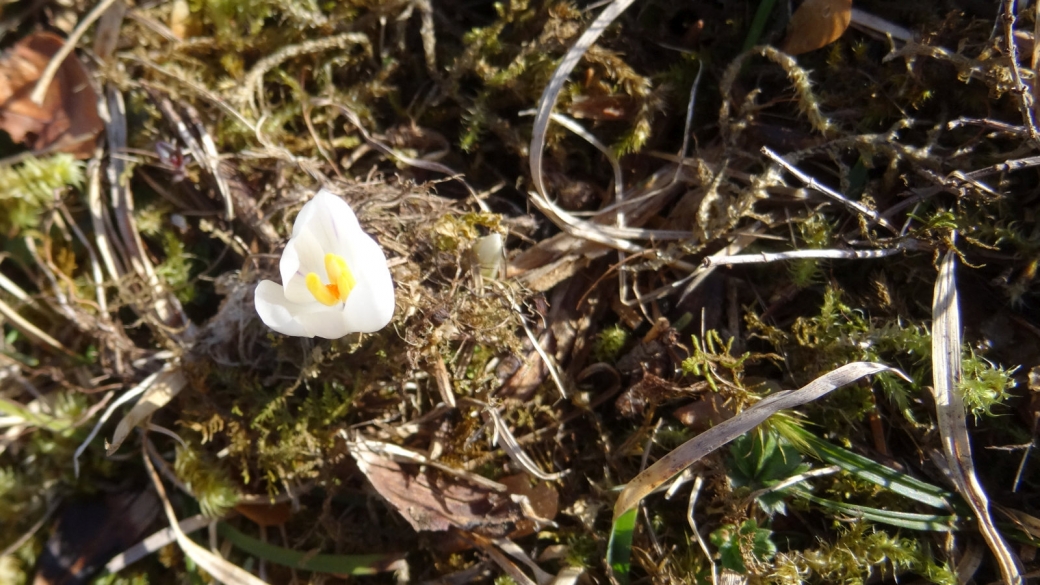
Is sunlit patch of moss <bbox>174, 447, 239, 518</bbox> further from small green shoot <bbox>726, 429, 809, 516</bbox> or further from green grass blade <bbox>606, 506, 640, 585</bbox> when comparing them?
small green shoot <bbox>726, 429, 809, 516</bbox>

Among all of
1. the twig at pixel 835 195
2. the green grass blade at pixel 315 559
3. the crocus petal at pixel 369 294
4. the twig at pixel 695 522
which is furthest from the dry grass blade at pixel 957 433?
the green grass blade at pixel 315 559

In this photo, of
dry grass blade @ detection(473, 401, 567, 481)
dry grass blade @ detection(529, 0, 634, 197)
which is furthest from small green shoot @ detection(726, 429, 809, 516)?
dry grass blade @ detection(529, 0, 634, 197)

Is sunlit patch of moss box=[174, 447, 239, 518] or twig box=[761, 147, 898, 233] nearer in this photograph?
twig box=[761, 147, 898, 233]

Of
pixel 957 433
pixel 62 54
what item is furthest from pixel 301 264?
pixel 957 433

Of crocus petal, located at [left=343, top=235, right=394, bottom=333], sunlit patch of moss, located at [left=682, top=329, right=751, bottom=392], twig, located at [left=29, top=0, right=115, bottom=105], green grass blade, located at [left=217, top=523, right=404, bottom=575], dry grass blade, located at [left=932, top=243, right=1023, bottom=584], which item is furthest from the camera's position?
twig, located at [left=29, top=0, right=115, bottom=105]

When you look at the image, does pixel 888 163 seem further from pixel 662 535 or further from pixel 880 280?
pixel 662 535

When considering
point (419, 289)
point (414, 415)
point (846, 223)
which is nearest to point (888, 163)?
point (846, 223)
